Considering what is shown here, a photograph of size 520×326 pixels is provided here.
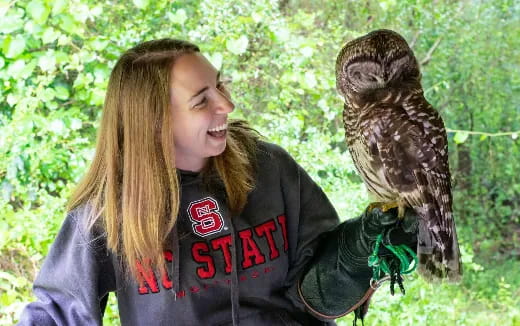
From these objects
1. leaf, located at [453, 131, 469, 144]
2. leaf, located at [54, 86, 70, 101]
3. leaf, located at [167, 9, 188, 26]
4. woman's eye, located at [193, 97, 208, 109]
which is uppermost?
woman's eye, located at [193, 97, 208, 109]

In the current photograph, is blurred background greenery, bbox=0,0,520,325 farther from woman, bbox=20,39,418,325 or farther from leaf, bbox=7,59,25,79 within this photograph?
woman, bbox=20,39,418,325

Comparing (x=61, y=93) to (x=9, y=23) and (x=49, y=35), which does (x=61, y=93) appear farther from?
(x=9, y=23)

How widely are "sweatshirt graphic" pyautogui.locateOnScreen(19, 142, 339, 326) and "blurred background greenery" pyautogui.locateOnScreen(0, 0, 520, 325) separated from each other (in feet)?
4.08

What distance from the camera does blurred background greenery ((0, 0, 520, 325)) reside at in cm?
298

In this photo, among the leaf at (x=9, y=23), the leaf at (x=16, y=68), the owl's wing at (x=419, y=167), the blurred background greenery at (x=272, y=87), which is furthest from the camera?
the blurred background greenery at (x=272, y=87)

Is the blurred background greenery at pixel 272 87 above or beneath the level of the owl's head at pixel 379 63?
beneath

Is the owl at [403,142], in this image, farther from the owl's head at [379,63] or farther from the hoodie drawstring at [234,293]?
the hoodie drawstring at [234,293]

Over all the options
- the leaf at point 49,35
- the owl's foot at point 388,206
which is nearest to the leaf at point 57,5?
the leaf at point 49,35

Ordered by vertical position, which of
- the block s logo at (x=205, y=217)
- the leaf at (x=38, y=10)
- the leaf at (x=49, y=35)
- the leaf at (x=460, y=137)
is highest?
the leaf at (x=38, y=10)

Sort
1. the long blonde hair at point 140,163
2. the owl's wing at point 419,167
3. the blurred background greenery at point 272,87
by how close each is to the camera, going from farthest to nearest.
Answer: the blurred background greenery at point 272,87 < the long blonde hair at point 140,163 < the owl's wing at point 419,167

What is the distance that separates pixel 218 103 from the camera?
1.58 meters

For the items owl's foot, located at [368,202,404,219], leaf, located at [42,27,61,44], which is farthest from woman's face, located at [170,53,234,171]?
leaf, located at [42,27,61,44]

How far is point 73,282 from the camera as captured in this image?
62.7 inches

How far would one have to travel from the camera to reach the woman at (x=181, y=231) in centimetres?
158
